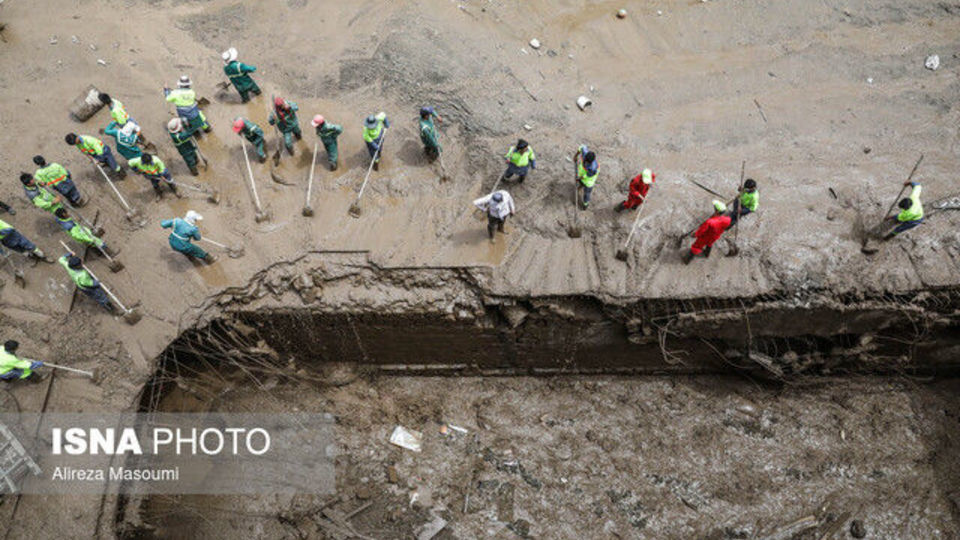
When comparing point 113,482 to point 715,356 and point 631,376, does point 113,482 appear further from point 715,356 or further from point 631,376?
point 715,356

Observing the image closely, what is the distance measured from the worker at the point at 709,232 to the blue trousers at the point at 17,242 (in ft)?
28.6

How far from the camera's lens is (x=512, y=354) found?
809 cm

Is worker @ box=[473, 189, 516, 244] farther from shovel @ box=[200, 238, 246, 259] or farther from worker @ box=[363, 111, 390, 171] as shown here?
shovel @ box=[200, 238, 246, 259]

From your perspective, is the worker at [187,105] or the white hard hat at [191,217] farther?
the worker at [187,105]

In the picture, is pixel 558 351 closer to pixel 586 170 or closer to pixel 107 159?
pixel 586 170

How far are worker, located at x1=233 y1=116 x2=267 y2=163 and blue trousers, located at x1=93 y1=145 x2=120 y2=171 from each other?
6.02 ft

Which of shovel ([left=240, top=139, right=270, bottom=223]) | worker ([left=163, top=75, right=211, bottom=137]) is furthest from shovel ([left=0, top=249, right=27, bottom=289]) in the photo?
shovel ([left=240, top=139, right=270, bottom=223])

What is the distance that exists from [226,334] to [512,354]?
3988 mm

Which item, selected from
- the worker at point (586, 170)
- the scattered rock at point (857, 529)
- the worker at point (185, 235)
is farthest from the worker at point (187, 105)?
the scattered rock at point (857, 529)

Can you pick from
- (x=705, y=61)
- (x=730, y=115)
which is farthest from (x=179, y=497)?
(x=705, y=61)

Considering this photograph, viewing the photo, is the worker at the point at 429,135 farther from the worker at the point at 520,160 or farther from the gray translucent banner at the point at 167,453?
the gray translucent banner at the point at 167,453

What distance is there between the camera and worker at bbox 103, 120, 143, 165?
764 centimetres

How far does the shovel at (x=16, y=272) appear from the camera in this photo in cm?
732

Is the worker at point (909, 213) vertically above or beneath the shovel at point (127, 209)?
above
